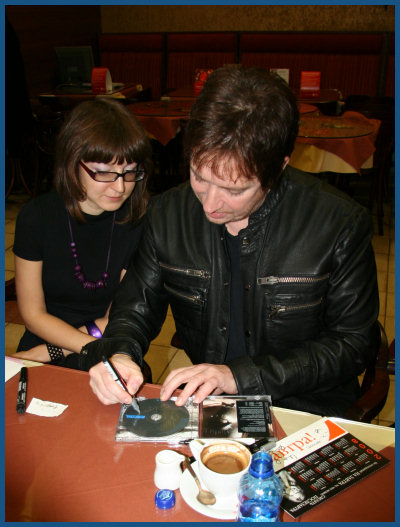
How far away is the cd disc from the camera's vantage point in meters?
1.13

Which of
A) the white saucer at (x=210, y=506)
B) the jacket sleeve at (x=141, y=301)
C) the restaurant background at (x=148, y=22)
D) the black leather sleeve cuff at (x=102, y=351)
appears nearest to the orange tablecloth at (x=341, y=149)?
the restaurant background at (x=148, y=22)

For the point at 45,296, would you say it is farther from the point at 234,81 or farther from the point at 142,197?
the point at 234,81

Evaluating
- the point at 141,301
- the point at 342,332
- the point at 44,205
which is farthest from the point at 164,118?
the point at 342,332

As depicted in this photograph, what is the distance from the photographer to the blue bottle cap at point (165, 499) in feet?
3.08

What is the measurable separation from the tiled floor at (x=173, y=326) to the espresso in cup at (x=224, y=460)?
1.79 m

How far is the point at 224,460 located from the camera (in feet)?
3.18

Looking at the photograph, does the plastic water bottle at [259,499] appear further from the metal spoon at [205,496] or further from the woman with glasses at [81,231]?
the woman with glasses at [81,231]

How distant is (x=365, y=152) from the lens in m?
4.23

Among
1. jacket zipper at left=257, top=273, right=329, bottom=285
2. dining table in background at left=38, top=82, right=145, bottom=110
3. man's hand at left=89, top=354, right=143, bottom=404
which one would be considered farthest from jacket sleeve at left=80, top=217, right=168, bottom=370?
dining table in background at left=38, top=82, right=145, bottom=110

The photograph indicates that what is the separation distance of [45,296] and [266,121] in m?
1.21

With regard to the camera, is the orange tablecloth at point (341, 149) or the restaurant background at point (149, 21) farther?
the restaurant background at point (149, 21)

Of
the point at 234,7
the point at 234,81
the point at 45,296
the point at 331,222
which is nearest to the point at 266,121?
the point at 234,81

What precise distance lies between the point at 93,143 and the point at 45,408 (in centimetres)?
94

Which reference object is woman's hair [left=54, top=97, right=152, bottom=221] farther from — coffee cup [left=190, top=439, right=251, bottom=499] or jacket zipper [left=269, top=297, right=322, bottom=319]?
coffee cup [left=190, top=439, right=251, bottom=499]
